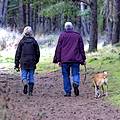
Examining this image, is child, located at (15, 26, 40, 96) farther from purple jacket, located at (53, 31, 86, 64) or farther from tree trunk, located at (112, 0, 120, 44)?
tree trunk, located at (112, 0, 120, 44)

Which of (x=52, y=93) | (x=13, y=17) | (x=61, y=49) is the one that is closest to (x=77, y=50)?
(x=61, y=49)

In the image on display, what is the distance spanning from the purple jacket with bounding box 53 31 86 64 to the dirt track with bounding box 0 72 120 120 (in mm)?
976

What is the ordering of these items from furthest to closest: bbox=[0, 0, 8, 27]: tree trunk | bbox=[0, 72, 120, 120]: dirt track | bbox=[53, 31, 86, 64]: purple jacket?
1. bbox=[0, 0, 8, 27]: tree trunk
2. bbox=[53, 31, 86, 64]: purple jacket
3. bbox=[0, 72, 120, 120]: dirt track

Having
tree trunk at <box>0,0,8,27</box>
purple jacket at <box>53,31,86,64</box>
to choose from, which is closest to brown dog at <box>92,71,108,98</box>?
purple jacket at <box>53,31,86,64</box>

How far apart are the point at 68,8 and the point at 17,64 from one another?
16806mm

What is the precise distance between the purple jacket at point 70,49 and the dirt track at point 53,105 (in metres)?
0.98

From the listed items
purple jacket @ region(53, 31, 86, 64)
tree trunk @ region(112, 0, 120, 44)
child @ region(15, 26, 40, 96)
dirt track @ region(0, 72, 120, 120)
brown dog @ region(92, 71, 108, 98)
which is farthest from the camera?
→ tree trunk @ region(112, 0, 120, 44)

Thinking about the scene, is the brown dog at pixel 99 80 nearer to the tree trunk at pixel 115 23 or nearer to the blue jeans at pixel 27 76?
the blue jeans at pixel 27 76

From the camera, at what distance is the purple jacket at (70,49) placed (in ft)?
42.1

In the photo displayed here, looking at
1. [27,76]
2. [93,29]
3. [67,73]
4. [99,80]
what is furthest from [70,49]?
[93,29]

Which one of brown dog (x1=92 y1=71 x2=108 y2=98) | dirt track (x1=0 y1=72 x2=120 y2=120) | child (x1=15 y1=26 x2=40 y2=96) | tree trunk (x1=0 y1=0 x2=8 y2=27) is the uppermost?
tree trunk (x1=0 y1=0 x2=8 y2=27)

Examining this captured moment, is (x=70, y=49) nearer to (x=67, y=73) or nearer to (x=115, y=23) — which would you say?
A: (x=67, y=73)

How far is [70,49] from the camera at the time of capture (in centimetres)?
1290

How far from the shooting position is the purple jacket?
1282 centimetres
